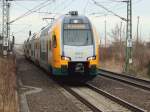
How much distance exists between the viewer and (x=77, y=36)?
23562 millimetres

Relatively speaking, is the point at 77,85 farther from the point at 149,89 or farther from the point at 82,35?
the point at 149,89

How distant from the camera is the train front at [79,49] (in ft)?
75.0

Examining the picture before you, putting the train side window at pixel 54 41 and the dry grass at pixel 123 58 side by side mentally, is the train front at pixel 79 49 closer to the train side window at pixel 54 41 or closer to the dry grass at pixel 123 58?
the train side window at pixel 54 41

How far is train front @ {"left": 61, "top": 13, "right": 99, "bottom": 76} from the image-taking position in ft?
75.0

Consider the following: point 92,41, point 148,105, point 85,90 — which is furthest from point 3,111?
point 92,41

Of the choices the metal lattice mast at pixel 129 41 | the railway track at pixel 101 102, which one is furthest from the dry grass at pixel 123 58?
the railway track at pixel 101 102

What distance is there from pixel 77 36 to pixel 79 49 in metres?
0.88

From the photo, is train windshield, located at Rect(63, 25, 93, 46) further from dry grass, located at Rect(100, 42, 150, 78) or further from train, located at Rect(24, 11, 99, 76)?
dry grass, located at Rect(100, 42, 150, 78)

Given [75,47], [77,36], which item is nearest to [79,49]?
[75,47]

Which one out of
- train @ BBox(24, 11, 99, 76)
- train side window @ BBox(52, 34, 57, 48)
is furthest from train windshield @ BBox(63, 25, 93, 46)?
train side window @ BBox(52, 34, 57, 48)

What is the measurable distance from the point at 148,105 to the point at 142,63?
21773mm

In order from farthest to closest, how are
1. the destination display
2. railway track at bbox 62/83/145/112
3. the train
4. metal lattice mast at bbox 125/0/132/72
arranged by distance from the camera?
metal lattice mast at bbox 125/0/132/72 < the destination display < the train < railway track at bbox 62/83/145/112

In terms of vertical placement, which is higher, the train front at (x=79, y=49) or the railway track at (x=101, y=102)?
the train front at (x=79, y=49)

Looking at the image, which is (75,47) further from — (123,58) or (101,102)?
(123,58)
